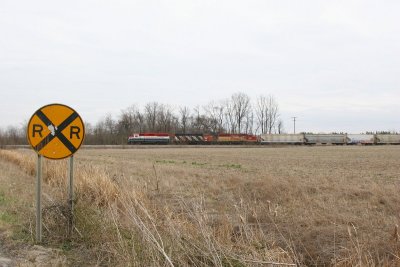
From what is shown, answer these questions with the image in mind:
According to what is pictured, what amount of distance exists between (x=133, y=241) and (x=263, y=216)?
3820 mm

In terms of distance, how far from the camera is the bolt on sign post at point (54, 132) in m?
6.60

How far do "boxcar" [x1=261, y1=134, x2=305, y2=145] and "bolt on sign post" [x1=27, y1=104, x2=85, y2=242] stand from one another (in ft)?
331

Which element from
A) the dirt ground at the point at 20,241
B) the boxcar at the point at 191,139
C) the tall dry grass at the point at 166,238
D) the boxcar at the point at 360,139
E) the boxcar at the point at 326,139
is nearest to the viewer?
the tall dry grass at the point at 166,238

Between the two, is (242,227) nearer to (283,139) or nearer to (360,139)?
(283,139)

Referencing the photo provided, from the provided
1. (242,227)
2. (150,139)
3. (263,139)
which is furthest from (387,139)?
(242,227)

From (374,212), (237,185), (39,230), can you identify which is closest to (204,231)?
(39,230)

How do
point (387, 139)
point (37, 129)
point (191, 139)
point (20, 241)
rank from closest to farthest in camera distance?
1. point (37, 129)
2. point (20, 241)
3. point (191, 139)
4. point (387, 139)

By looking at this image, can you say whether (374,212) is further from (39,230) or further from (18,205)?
(18,205)

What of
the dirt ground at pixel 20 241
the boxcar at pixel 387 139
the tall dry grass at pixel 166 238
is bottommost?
the dirt ground at pixel 20 241

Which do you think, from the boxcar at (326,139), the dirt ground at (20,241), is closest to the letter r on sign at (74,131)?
the dirt ground at (20,241)

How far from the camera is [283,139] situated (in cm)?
10788

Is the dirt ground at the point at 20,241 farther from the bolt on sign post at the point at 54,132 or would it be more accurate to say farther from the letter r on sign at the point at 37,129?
the letter r on sign at the point at 37,129

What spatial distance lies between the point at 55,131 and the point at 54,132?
22 mm

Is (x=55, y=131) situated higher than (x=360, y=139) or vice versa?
(x=55, y=131)
